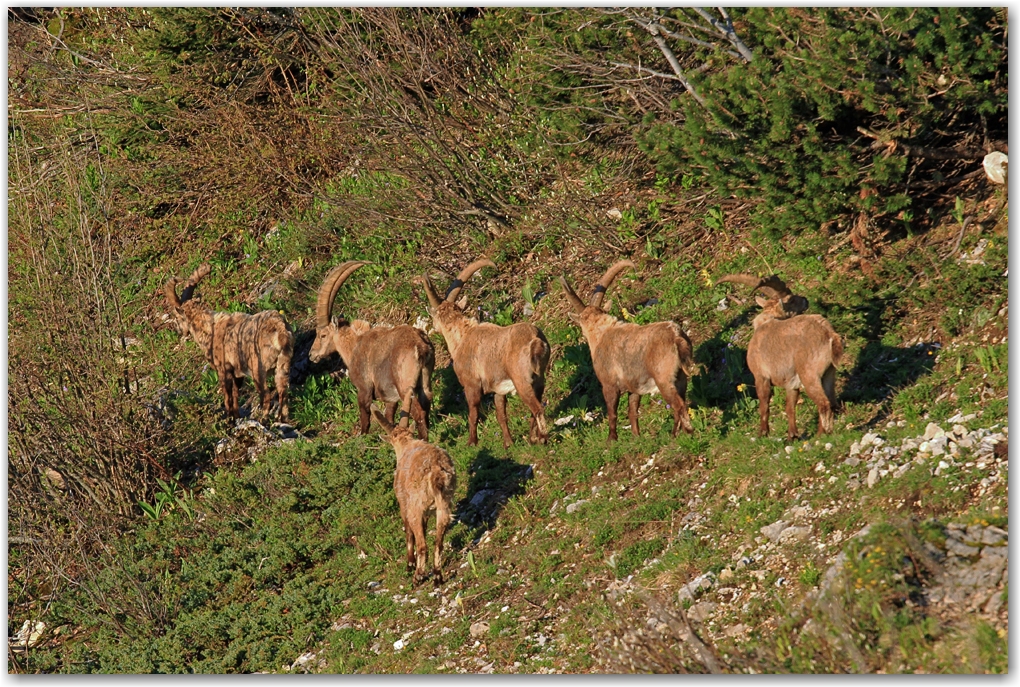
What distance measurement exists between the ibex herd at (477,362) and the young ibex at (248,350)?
2 centimetres

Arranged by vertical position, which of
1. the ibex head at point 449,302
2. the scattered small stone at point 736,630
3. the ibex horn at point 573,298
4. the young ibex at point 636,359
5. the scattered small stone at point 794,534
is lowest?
the scattered small stone at point 736,630

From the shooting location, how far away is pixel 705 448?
11.3 m

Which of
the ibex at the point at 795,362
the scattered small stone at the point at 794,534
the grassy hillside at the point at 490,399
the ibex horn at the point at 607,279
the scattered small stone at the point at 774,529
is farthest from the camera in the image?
the ibex horn at the point at 607,279

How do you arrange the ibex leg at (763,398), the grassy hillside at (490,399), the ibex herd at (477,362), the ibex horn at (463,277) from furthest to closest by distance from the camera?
the ibex horn at (463,277)
the ibex leg at (763,398)
the ibex herd at (477,362)
the grassy hillside at (490,399)

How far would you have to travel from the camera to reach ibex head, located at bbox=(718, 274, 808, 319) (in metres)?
→ 11.6

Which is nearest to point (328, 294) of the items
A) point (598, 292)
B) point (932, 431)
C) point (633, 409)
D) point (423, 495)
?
point (598, 292)

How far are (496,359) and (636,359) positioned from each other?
1.76 meters

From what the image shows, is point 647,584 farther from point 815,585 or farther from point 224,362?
point 224,362

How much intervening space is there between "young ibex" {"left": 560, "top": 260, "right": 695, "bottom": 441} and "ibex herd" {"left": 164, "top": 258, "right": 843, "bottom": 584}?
0.01 meters

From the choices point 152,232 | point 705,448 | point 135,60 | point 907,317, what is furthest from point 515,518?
point 135,60

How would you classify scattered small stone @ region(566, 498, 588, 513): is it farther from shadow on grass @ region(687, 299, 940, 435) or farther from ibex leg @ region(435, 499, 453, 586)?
shadow on grass @ region(687, 299, 940, 435)

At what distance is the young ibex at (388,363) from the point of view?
43.5ft

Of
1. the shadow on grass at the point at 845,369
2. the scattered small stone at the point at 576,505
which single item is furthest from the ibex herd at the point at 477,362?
the scattered small stone at the point at 576,505

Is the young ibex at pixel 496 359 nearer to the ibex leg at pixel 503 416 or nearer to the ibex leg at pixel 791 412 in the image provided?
the ibex leg at pixel 503 416
